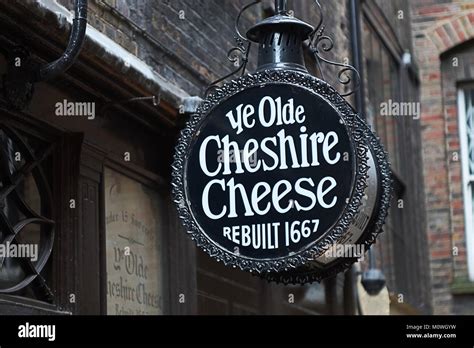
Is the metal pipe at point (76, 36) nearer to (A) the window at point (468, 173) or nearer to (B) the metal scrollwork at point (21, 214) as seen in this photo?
(B) the metal scrollwork at point (21, 214)

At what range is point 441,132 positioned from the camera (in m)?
15.0

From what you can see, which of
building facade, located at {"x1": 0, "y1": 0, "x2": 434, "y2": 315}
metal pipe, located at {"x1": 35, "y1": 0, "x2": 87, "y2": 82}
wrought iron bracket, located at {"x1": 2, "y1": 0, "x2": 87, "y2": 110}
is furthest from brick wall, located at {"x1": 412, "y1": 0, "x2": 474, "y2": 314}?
metal pipe, located at {"x1": 35, "y1": 0, "x2": 87, "y2": 82}

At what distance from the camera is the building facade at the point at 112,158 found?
5.51m

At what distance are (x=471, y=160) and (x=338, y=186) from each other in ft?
33.8

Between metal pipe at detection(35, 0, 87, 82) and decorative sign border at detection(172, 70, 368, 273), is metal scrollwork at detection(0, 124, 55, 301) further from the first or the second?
decorative sign border at detection(172, 70, 368, 273)

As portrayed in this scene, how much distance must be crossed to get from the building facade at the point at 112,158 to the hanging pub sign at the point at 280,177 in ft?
3.07

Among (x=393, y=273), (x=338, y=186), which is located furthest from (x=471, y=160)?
(x=338, y=186)

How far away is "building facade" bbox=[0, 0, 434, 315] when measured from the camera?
5.51 metres

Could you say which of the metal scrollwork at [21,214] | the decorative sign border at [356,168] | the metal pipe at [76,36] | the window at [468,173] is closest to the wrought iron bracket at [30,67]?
the metal pipe at [76,36]

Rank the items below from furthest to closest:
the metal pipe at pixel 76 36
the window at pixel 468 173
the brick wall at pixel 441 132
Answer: the brick wall at pixel 441 132, the window at pixel 468 173, the metal pipe at pixel 76 36

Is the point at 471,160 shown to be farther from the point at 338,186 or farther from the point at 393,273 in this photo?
the point at 338,186

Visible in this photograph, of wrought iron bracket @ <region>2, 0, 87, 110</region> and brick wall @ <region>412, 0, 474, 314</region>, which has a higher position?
brick wall @ <region>412, 0, 474, 314</region>

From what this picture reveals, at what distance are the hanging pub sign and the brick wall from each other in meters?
9.96

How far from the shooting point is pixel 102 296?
6105 millimetres
